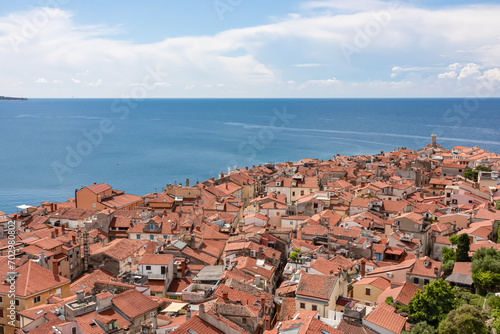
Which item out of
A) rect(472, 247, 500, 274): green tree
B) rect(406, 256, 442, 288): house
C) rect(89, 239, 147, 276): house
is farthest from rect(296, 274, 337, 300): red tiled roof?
rect(89, 239, 147, 276): house

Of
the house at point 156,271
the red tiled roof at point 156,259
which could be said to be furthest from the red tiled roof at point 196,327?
the red tiled roof at point 156,259

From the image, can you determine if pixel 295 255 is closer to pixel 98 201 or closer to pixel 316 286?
pixel 316 286

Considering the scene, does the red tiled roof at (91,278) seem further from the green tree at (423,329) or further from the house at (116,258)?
the green tree at (423,329)

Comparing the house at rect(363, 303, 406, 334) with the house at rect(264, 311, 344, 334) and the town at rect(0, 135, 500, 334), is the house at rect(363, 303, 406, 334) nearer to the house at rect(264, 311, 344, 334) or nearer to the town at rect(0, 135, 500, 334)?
the town at rect(0, 135, 500, 334)

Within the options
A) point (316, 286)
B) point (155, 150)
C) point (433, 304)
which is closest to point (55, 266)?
point (316, 286)

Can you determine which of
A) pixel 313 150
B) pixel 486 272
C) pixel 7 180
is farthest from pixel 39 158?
pixel 486 272

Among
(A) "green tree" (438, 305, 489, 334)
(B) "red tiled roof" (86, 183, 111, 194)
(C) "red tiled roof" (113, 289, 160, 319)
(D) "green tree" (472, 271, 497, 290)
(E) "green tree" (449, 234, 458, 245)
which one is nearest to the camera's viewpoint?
(A) "green tree" (438, 305, 489, 334)
